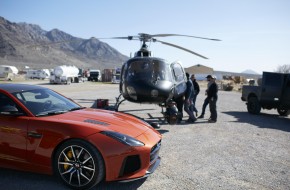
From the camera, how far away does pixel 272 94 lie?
14.5m

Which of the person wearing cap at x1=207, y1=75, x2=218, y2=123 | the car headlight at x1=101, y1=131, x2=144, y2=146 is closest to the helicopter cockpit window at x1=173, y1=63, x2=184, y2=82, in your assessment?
the person wearing cap at x1=207, y1=75, x2=218, y2=123

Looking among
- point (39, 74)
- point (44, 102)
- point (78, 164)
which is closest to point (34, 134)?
point (78, 164)

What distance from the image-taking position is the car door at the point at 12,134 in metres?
4.74

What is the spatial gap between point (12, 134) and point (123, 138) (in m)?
1.75

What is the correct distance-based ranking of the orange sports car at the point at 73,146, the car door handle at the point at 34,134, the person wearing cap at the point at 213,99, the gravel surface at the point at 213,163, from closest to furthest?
1. the orange sports car at the point at 73,146
2. the car door handle at the point at 34,134
3. the gravel surface at the point at 213,163
4. the person wearing cap at the point at 213,99

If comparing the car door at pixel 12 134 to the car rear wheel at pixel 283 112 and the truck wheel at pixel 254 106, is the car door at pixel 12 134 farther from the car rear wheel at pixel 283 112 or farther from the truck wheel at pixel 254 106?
the car rear wheel at pixel 283 112

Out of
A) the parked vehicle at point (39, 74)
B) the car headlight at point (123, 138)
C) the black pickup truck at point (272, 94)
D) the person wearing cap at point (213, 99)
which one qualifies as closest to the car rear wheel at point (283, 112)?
the black pickup truck at point (272, 94)

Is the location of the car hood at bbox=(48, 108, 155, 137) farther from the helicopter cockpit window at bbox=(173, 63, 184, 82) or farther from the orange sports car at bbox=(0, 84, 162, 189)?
the helicopter cockpit window at bbox=(173, 63, 184, 82)

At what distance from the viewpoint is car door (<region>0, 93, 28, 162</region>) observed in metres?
4.74

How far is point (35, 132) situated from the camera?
4676 mm

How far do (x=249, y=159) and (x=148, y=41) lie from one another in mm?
7616

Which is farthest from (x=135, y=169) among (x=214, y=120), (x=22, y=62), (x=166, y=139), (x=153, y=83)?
(x=22, y=62)

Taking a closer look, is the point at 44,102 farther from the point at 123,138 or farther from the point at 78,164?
the point at 123,138

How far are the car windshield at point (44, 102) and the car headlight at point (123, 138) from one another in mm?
1228
